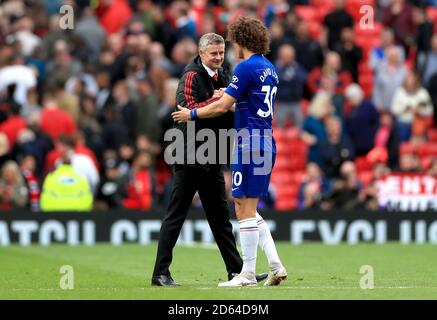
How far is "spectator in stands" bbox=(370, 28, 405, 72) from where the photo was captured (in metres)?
25.1

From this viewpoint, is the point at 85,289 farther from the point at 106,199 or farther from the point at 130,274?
the point at 106,199

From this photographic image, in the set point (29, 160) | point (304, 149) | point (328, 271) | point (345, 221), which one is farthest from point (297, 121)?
point (328, 271)

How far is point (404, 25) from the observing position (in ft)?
85.8

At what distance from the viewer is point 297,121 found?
2381 cm

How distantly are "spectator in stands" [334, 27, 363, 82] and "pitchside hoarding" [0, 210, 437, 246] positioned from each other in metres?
4.79

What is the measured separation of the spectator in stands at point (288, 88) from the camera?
77.0 feet

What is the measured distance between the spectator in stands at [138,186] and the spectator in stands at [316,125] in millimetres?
3222

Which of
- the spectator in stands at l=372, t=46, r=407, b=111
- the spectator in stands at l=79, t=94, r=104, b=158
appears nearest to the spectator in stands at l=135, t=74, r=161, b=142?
the spectator in stands at l=79, t=94, r=104, b=158

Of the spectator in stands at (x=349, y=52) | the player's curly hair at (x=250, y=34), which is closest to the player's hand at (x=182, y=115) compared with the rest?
the player's curly hair at (x=250, y=34)

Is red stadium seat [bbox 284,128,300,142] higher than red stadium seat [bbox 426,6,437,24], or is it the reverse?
red stadium seat [bbox 426,6,437,24]

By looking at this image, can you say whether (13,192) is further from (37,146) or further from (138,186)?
(138,186)

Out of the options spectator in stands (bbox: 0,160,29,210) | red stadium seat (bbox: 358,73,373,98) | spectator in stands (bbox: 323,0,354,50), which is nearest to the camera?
spectator in stands (bbox: 0,160,29,210)

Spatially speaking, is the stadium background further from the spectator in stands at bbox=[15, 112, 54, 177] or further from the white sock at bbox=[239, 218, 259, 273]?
the white sock at bbox=[239, 218, 259, 273]

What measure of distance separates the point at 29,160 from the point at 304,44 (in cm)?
640
